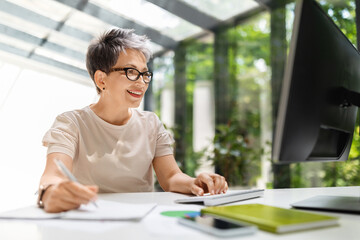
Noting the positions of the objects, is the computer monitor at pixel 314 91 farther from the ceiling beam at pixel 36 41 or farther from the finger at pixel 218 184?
the ceiling beam at pixel 36 41

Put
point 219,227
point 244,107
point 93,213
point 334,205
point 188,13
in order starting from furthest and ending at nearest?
point 188,13, point 244,107, point 334,205, point 93,213, point 219,227

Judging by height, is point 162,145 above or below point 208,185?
above

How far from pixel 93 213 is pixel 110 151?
762 mm

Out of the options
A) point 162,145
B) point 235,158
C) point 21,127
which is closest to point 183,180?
point 162,145

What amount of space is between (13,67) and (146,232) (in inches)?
136

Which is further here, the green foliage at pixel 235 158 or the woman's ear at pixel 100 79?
the green foliage at pixel 235 158

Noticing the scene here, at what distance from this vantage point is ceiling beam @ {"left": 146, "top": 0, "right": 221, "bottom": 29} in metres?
4.10

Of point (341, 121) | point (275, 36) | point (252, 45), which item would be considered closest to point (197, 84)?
point (252, 45)

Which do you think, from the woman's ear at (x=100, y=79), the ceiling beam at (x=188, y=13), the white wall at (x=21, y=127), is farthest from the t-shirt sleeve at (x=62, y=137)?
the ceiling beam at (x=188, y=13)

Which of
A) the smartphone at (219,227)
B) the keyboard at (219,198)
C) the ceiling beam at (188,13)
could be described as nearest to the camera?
the smartphone at (219,227)

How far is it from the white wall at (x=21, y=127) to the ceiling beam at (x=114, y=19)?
2.98 feet

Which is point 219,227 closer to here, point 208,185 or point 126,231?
point 126,231

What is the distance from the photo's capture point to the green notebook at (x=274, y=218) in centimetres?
64

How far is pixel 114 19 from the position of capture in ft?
13.8
